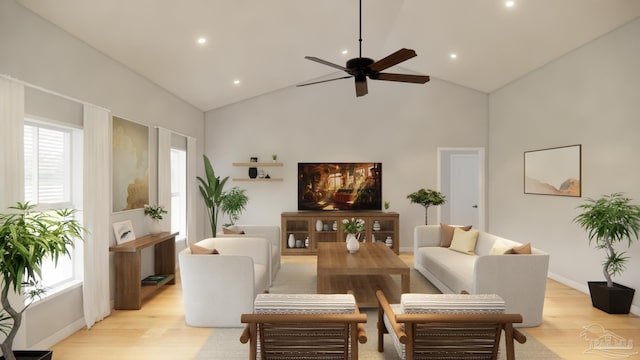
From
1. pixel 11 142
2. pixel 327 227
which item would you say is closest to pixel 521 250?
pixel 327 227

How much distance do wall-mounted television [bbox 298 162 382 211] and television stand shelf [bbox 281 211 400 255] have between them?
1.05 ft

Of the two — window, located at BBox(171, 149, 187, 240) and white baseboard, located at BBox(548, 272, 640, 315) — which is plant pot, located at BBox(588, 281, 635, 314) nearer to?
white baseboard, located at BBox(548, 272, 640, 315)

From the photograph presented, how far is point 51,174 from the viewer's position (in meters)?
Result: 3.62

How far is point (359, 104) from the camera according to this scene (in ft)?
25.7

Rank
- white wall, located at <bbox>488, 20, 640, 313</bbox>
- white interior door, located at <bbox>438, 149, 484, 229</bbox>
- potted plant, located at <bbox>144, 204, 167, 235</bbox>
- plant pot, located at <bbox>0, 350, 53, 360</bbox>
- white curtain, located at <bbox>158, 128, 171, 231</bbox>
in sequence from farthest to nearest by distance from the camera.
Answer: white interior door, located at <bbox>438, 149, 484, 229</bbox> < white curtain, located at <bbox>158, 128, 171, 231</bbox> < potted plant, located at <bbox>144, 204, 167, 235</bbox> < white wall, located at <bbox>488, 20, 640, 313</bbox> < plant pot, located at <bbox>0, 350, 53, 360</bbox>

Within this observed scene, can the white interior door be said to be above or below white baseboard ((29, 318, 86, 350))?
above

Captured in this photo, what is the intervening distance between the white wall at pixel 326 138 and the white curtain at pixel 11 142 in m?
4.88

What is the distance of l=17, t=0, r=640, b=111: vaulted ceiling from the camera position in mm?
3756

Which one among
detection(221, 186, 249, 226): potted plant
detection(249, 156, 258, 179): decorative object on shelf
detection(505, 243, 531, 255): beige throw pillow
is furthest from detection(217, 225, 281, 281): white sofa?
detection(505, 243, 531, 255): beige throw pillow

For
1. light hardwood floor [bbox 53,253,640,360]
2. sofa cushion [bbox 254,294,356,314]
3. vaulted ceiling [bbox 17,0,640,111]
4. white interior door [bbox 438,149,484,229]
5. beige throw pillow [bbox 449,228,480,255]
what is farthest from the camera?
white interior door [bbox 438,149,484,229]

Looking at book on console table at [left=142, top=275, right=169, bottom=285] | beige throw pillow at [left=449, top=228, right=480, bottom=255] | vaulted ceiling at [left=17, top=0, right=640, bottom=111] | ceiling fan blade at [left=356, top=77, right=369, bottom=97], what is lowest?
book on console table at [left=142, top=275, right=169, bottom=285]

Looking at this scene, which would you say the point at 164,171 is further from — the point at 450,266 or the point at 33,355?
the point at 450,266

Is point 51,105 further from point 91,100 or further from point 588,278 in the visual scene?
point 588,278

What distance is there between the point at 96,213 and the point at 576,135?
6073mm
